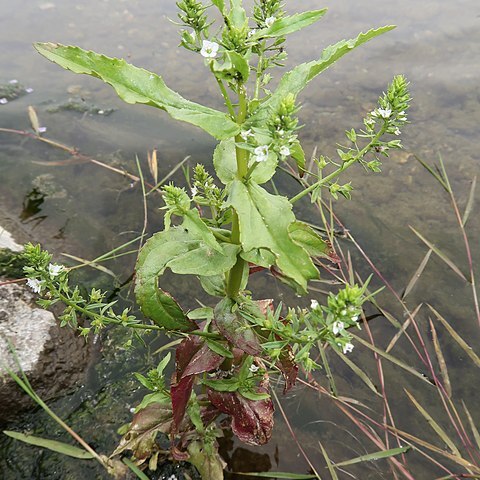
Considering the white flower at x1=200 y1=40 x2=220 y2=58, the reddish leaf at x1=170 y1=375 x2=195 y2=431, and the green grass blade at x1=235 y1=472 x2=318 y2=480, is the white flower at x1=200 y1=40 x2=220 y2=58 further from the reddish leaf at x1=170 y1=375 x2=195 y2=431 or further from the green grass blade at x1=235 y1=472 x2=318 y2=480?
the green grass blade at x1=235 y1=472 x2=318 y2=480

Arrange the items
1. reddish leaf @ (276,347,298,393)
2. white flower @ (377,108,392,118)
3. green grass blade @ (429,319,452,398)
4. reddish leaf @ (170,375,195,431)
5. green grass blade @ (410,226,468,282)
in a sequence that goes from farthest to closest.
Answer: green grass blade @ (410,226,468,282)
green grass blade @ (429,319,452,398)
reddish leaf @ (276,347,298,393)
reddish leaf @ (170,375,195,431)
white flower @ (377,108,392,118)

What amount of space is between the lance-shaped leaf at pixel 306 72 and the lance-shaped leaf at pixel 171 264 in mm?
532

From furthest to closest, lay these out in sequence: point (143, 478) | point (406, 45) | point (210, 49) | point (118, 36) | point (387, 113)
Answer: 1. point (118, 36)
2. point (406, 45)
3. point (143, 478)
4. point (387, 113)
5. point (210, 49)

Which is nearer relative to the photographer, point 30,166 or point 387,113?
point 387,113

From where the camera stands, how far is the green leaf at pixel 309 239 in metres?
2.22

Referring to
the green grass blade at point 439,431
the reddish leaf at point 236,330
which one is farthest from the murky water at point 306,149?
the reddish leaf at point 236,330

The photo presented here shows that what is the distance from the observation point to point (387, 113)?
1.93m

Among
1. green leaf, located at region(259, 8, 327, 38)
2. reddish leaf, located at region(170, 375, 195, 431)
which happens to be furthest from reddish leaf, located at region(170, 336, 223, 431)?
green leaf, located at region(259, 8, 327, 38)

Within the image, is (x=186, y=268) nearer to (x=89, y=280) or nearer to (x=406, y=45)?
(x=89, y=280)

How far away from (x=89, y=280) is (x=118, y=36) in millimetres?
4327

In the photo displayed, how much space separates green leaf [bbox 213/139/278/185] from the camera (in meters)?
2.02

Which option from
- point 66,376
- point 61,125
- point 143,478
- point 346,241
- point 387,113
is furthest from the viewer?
point 61,125

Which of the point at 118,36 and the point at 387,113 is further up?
the point at 387,113

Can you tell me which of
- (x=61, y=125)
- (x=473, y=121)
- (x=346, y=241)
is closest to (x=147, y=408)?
(x=346, y=241)
